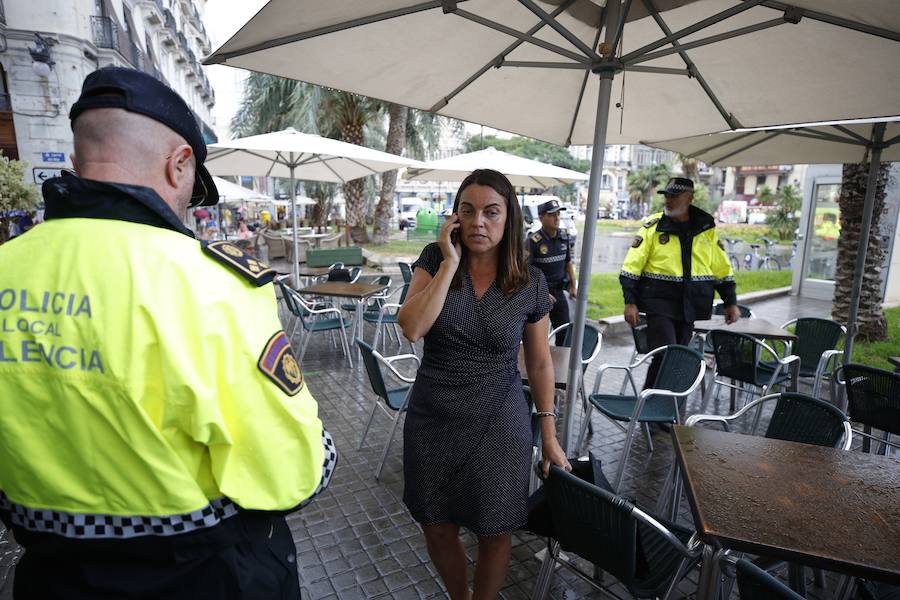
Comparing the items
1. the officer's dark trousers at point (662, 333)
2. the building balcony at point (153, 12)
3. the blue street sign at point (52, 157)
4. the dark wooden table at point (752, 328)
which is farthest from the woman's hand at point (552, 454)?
the building balcony at point (153, 12)

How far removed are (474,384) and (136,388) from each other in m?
1.26

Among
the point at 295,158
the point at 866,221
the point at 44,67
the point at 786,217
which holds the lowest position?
the point at 866,221

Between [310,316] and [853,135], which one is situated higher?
[853,135]

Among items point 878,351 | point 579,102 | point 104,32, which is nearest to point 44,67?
point 104,32

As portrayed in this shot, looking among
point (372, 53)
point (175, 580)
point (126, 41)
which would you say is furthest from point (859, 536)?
point (126, 41)

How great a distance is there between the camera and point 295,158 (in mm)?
8656

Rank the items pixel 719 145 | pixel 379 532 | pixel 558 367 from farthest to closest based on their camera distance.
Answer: pixel 719 145 < pixel 558 367 < pixel 379 532

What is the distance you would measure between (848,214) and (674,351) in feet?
17.7

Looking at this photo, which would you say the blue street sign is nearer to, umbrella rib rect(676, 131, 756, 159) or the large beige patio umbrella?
the large beige patio umbrella

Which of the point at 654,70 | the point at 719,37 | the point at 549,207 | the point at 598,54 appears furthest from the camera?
the point at 549,207

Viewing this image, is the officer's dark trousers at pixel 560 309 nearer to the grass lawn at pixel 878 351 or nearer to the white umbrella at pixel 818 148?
the white umbrella at pixel 818 148

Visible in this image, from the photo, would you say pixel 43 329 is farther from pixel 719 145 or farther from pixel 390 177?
pixel 390 177

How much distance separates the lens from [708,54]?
2627 millimetres

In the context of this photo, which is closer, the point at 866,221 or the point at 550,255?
the point at 866,221
